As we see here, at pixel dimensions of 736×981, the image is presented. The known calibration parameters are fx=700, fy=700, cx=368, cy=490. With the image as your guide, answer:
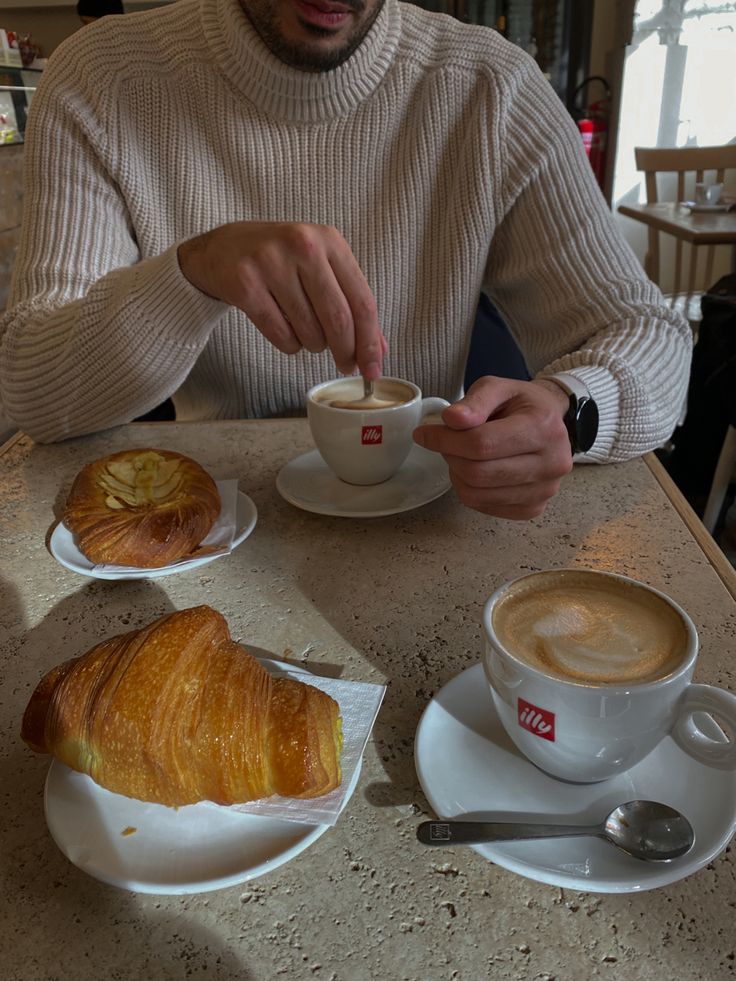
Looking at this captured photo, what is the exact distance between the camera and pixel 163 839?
1.23ft

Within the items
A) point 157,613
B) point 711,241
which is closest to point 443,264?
point 157,613

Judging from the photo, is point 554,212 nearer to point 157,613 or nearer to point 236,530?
point 236,530

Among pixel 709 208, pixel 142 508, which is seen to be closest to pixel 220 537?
pixel 142 508

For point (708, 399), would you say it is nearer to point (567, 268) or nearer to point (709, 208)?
point (567, 268)

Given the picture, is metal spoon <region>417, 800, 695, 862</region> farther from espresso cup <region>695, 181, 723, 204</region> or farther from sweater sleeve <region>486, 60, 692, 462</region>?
espresso cup <region>695, 181, 723, 204</region>

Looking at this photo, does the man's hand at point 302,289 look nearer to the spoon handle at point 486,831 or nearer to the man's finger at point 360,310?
the man's finger at point 360,310

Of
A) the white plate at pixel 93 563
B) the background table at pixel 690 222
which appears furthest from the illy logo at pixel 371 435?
the background table at pixel 690 222

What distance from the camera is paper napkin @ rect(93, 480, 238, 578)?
0.63 m

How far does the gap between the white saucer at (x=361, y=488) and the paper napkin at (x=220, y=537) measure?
6 centimetres

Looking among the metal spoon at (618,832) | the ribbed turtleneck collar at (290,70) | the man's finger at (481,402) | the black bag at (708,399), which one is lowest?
the black bag at (708,399)

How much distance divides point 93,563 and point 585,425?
0.51m

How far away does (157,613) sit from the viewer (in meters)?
0.59

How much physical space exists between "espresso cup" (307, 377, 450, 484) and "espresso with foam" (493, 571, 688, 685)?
0.30 m

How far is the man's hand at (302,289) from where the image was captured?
27.3 inches
